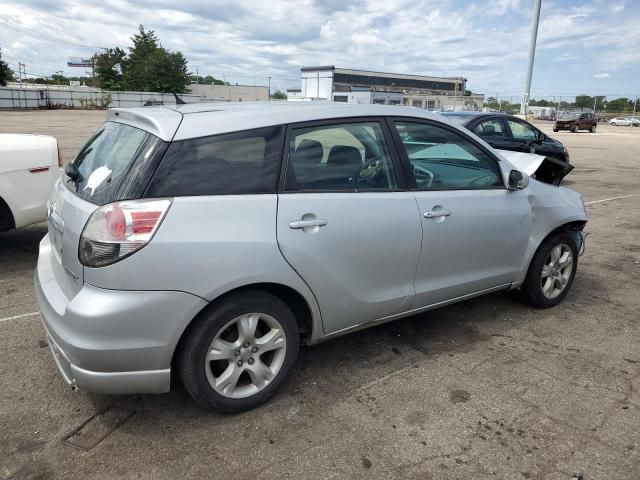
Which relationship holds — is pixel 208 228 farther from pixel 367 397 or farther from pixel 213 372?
pixel 367 397

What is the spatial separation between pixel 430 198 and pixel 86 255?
205 cm

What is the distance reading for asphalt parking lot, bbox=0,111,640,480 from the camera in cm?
244

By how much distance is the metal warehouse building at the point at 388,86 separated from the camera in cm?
7075

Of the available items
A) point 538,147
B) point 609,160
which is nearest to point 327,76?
point 609,160

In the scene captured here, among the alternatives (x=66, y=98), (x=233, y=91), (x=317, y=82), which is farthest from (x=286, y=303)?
(x=233, y=91)

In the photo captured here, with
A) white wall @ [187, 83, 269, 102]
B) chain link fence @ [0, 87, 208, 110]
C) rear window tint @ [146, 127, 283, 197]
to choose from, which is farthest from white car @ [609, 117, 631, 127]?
rear window tint @ [146, 127, 283, 197]

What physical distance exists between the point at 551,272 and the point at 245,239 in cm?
287

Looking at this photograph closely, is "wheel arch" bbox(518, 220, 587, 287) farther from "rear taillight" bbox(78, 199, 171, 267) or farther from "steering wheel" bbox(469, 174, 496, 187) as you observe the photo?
"rear taillight" bbox(78, 199, 171, 267)

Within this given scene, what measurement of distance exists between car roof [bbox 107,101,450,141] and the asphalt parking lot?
1520 mm

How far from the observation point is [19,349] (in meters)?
3.49

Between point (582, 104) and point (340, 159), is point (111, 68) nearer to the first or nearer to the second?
point (582, 104)

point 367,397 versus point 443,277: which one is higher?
point 443,277

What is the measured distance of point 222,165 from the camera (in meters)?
2.65

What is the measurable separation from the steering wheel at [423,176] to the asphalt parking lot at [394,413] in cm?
117
